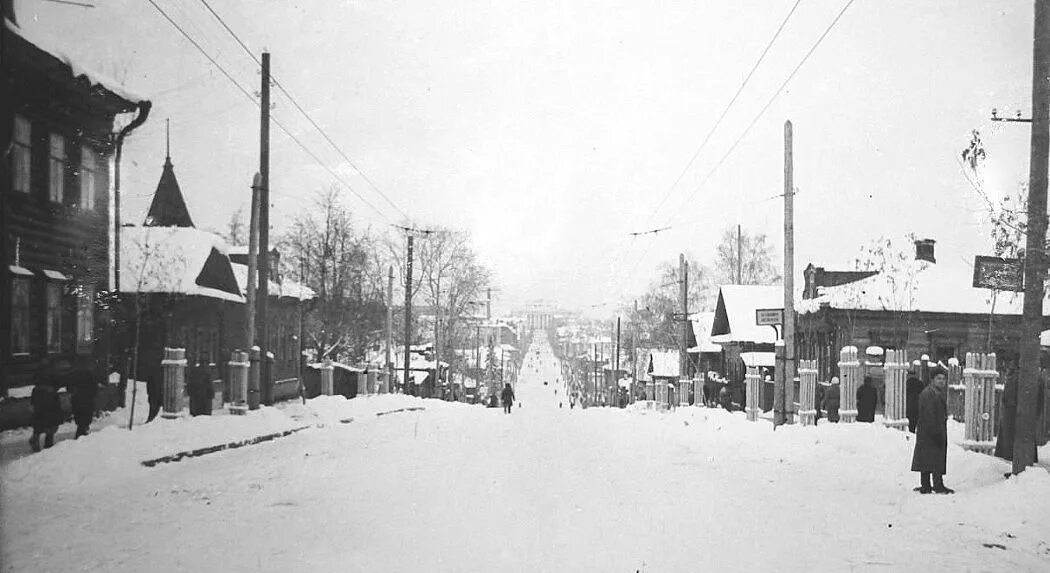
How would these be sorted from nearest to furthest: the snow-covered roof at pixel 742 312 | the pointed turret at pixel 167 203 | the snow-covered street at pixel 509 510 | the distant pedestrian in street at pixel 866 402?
the snow-covered street at pixel 509 510 → the pointed turret at pixel 167 203 → the distant pedestrian in street at pixel 866 402 → the snow-covered roof at pixel 742 312

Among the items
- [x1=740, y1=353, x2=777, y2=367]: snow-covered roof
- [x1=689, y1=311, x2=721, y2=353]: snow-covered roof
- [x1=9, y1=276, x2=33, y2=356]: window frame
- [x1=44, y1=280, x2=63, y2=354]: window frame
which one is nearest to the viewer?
[x1=9, y1=276, x2=33, y2=356]: window frame

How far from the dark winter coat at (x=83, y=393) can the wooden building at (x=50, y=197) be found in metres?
0.28

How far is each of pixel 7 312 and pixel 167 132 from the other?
14.0ft

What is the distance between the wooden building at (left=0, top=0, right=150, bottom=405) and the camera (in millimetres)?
8266

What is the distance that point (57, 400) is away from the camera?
1023 cm

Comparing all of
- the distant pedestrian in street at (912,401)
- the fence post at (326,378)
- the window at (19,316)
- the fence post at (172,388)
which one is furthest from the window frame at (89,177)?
the fence post at (326,378)

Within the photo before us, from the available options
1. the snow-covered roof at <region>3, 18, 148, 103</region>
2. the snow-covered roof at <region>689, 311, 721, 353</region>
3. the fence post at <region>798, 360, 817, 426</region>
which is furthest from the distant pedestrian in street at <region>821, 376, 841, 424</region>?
the snow-covered roof at <region>689, 311, 721, 353</region>

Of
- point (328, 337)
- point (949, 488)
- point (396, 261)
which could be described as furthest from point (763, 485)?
point (396, 261)

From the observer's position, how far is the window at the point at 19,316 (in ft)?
28.0

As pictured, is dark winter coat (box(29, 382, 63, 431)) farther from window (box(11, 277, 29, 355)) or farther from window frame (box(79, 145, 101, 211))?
window frame (box(79, 145, 101, 211))

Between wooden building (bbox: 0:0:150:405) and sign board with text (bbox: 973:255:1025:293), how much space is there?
1166 cm

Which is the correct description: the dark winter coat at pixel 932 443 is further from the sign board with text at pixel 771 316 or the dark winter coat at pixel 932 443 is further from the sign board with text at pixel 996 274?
the sign board with text at pixel 771 316

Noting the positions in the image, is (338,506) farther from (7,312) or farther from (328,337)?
(328,337)

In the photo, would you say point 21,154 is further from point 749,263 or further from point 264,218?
point 749,263
